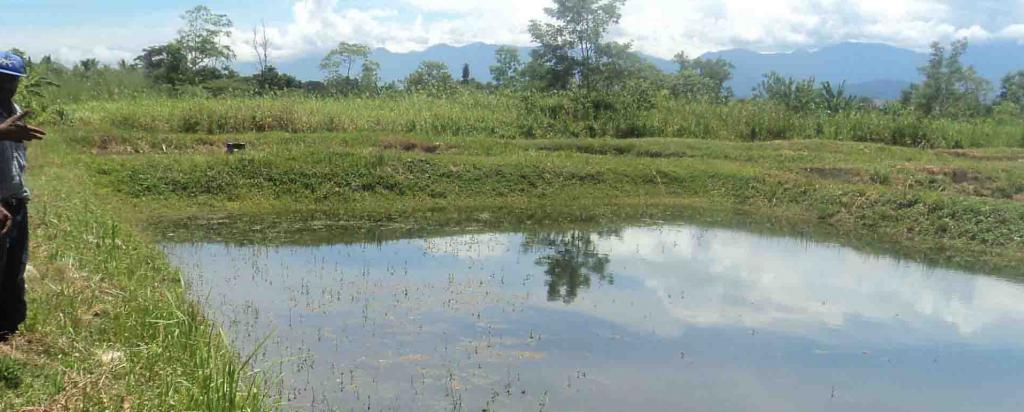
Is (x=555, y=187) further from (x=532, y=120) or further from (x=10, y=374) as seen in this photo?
(x=10, y=374)

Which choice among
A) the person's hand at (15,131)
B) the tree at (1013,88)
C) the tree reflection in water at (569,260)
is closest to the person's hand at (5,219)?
the person's hand at (15,131)

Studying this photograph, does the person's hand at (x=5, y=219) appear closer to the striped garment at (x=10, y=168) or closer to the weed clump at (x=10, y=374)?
the striped garment at (x=10, y=168)

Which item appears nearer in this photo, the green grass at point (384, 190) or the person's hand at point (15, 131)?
the person's hand at point (15, 131)

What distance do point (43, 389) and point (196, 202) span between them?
8.97m

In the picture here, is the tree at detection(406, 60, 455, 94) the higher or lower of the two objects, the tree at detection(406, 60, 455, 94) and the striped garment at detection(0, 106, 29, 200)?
the higher

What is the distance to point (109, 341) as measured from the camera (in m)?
4.79

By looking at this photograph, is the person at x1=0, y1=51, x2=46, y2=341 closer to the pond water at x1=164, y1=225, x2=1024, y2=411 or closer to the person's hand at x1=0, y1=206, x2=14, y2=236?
the person's hand at x1=0, y1=206, x2=14, y2=236

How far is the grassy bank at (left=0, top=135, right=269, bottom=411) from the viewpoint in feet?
12.6

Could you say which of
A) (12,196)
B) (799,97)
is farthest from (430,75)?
(12,196)

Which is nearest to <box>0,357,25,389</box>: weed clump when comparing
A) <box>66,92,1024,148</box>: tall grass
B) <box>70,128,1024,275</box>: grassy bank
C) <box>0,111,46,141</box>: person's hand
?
<box>0,111,46,141</box>: person's hand

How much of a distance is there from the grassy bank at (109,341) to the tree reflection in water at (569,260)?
391 cm

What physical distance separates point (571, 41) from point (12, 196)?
77.4 ft

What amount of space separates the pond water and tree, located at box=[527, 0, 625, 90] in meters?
16.4

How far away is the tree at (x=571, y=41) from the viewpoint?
84.3ft
